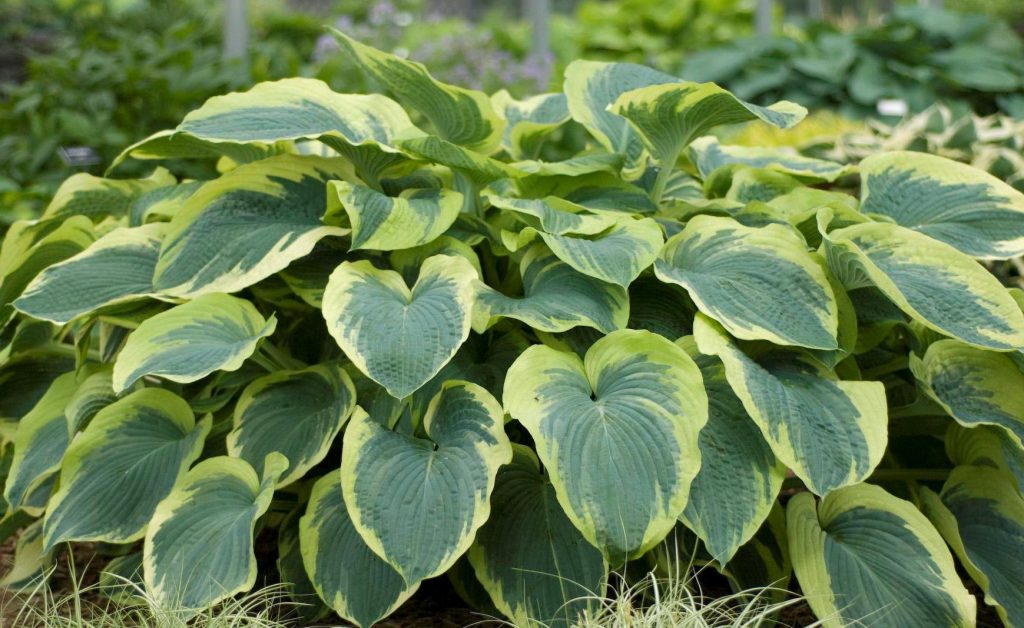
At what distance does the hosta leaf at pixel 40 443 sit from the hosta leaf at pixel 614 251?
930mm

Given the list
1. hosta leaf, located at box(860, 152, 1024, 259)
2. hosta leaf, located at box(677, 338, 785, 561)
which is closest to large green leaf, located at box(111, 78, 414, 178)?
hosta leaf, located at box(677, 338, 785, 561)

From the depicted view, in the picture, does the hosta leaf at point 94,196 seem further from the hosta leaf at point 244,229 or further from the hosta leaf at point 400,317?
the hosta leaf at point 400,317

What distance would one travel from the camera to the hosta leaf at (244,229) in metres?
1.84

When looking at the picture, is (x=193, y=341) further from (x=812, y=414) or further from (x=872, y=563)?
(x=872, y=563)

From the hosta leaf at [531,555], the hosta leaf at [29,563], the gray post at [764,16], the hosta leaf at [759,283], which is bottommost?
the gray post at [764,16]

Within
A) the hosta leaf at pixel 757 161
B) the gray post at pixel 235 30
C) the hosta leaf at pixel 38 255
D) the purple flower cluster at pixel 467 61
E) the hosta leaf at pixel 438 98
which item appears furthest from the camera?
the purple flower cluster at pixel 467 61

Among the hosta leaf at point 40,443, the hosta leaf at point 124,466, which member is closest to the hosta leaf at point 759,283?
the hosta leaf at point 124,466

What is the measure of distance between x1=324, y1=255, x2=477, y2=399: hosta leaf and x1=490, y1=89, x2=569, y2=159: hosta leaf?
0.58 metres

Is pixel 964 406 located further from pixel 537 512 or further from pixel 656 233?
pixel 537 512

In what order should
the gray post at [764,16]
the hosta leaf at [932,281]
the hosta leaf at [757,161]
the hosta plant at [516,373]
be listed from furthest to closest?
the gray post at [764,16], the hosta leaf at [757,161], the hosta leaf at [932,281], the hosta plant at [516,373]

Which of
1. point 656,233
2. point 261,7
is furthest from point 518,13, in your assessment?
point 656,233

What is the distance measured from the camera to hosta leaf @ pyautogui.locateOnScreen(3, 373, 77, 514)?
189cm

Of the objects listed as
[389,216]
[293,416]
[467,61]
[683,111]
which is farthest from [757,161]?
[467,61]

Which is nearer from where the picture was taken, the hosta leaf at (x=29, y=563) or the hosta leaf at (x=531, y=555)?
the hosta leaf at (x=531, y=555)
